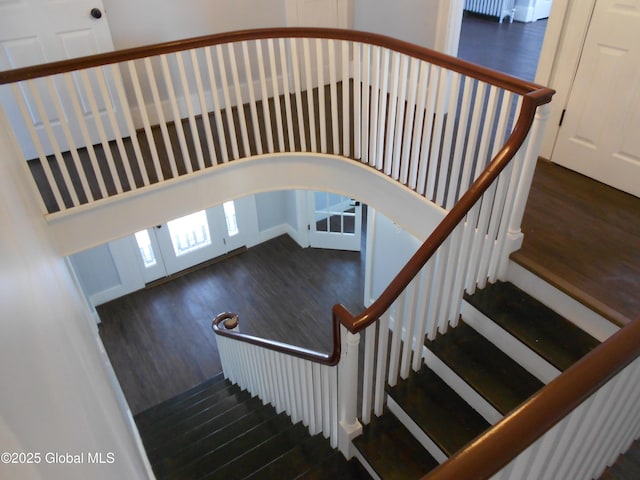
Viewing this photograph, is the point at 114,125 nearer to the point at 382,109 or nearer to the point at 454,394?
the point at 382,109

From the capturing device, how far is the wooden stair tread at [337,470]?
2689mm

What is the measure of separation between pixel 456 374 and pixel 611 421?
113 cm

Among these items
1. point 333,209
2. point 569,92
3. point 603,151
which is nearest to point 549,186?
point 603,151

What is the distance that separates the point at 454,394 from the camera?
2.61 metres

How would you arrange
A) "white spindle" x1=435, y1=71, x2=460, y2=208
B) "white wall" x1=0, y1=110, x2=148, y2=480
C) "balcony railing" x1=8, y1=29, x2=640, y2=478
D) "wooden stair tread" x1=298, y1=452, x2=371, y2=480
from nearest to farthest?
"white wall" x1=0, y1=110, x2=148, y2=480 → "balcony railing" x1=8, y1=29, x2=640, y2=478 → "white spindle" x1=435, y1=71, x2=460, y2=208 → "wooden stair tread" x1=298, y1=452, x2=371, y2=480

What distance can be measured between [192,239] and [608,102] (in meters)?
5.52

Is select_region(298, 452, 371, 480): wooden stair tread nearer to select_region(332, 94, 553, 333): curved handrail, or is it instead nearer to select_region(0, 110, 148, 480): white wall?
select_region(332, 94, 553, 333): curved handrail

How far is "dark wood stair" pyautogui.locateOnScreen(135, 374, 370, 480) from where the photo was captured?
289cm

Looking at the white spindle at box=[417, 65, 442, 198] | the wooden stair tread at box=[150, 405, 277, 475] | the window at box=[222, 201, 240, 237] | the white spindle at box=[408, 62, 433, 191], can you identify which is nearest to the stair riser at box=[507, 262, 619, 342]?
the white spindle at box=[417, 65, 442, 198]

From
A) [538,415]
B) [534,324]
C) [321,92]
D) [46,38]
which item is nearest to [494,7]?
[321,92]

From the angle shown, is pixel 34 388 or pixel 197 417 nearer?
pixel 34 388

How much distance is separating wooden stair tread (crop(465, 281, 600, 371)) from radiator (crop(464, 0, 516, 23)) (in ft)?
24.0

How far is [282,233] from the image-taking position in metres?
7.65

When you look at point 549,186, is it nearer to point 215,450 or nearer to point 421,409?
point 421,409
